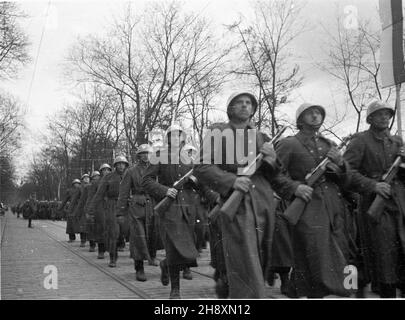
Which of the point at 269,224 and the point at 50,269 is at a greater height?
the point at 269,224

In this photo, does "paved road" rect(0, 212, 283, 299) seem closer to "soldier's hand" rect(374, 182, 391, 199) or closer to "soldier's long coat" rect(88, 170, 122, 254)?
"soldier's long coat" rect(88, 170, 122, 254)


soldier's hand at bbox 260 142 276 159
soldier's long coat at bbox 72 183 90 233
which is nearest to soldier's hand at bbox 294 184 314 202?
soldier's hand at bbox 260 142 276 159

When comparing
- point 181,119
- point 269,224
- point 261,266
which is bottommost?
point 261,266

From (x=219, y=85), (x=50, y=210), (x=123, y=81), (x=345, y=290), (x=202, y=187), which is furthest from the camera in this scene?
(x=50, y=210)

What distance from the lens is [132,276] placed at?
→ 9.55m

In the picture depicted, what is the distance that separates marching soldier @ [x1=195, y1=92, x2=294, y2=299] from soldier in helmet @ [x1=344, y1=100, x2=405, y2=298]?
4.39 ft

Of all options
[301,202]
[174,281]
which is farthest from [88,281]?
[301,202]

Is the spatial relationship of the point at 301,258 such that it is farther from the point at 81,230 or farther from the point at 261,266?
the point at 81,230

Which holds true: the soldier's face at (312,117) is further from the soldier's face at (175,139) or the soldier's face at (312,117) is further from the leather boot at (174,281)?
the leather boot at (174,281)

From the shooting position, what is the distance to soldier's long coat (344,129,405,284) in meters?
5.91

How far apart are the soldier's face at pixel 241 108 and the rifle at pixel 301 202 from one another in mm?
839

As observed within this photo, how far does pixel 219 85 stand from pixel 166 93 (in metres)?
4.47

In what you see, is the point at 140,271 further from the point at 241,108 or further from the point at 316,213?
the point at 241,108
